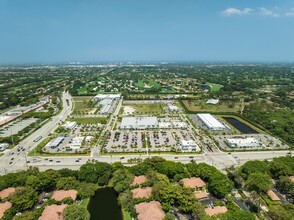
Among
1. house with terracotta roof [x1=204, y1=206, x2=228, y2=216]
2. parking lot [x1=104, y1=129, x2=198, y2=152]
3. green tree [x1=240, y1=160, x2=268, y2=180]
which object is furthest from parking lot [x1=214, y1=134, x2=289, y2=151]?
house with terracotta roof [x1=204, y1=206, x2=228, y2=216]

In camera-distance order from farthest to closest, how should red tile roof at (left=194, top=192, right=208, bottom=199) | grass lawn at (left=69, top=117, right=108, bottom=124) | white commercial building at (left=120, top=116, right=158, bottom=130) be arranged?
grass lawn at (left=69, top=117, right=108, bottom=124) < white commercial building at (left=120, top=116, right=158, bottom=130) < red tile roof at (left=194, top=192, right=208, bottom=199)

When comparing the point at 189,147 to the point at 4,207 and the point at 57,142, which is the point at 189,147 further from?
the point at 4,207

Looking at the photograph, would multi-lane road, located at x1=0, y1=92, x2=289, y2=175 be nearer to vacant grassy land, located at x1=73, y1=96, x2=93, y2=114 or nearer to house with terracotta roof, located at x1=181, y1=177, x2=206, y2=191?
house with terracotta roof, located at x1=181, y1=177, x2=206, y2=191

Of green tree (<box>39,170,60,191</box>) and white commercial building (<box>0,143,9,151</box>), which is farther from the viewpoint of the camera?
white commercial building (<box>0,143,9,151</box>)

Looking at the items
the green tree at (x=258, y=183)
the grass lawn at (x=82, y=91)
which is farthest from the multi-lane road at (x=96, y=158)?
the grass lawn at (x=82, y=91)

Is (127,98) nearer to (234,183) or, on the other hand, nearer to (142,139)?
(142,139)

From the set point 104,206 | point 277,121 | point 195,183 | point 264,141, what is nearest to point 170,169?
point 195,183

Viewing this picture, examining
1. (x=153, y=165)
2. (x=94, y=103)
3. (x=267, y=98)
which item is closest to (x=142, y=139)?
(x=153, y=165)

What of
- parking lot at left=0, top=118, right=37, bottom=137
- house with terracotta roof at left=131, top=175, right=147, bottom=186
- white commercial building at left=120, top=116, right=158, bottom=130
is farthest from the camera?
white commercial building at left=120, top=116, right=158, bottom=130
